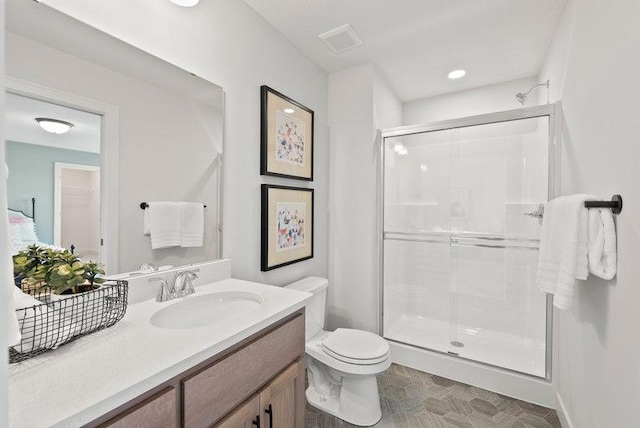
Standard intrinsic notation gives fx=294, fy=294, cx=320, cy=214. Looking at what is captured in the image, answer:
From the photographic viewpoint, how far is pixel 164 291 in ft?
4.10

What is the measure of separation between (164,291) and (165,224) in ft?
1.02

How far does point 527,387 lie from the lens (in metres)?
1.94

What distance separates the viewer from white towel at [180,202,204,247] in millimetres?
1457

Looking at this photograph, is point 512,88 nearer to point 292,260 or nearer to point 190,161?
point 292,260

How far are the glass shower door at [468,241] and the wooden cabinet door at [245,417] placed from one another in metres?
1.69

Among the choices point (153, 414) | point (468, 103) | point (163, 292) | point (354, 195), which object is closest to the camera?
point (153, 414)

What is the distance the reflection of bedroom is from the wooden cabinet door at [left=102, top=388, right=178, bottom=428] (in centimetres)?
65

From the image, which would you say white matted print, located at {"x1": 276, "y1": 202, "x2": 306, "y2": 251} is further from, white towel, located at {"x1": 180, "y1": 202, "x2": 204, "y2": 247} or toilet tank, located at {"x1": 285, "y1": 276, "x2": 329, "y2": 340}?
white towel, located at {"x1": 180, "y1": 202, "x2": 204, "y2": 247}

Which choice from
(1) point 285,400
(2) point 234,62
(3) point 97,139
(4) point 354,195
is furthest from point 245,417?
(4) point 354,195

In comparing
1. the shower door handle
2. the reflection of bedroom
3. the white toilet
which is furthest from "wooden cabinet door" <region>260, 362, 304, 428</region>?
the shower door handle

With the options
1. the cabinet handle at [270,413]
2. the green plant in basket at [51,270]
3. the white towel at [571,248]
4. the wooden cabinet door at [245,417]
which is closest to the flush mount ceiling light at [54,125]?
the green plant in basket at [51,270]

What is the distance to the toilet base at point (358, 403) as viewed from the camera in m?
1.70

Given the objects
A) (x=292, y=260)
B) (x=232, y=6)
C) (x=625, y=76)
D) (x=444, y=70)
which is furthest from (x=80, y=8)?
(x=444, y=70)

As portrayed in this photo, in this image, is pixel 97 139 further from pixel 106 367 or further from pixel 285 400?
pixel 285 400
